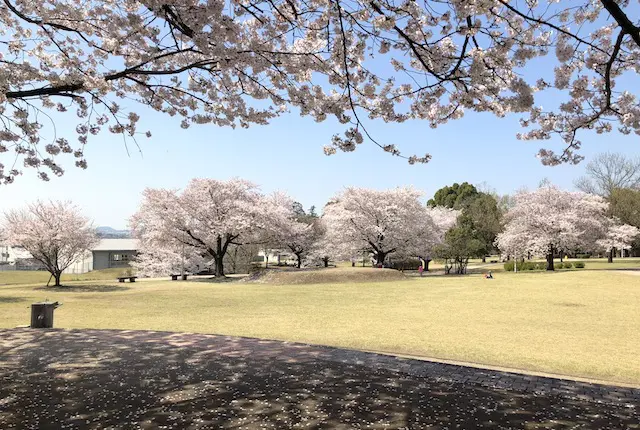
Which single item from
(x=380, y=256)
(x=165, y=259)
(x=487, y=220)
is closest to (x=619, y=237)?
(x=487, y=220)

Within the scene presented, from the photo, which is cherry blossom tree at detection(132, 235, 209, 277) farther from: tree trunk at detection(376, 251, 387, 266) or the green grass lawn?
the green grass lawn

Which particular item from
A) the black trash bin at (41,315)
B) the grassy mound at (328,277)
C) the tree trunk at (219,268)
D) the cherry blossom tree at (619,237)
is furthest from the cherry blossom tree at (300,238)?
the black trash bin at (41,315)

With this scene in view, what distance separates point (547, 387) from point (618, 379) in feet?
6.31

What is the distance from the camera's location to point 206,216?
33438 mm

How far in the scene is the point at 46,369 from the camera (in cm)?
616

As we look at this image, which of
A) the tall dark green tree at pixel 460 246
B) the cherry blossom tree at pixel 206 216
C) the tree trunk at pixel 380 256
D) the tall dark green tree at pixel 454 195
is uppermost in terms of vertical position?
the tall dark green tree at pixel 454 195

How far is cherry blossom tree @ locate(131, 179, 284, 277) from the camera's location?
107 ft

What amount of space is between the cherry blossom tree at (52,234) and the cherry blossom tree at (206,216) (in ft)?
21.6

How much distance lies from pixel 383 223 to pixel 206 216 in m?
14.8

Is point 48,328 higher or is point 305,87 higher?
point 305,87

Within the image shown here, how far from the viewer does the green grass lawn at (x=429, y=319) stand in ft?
27.1

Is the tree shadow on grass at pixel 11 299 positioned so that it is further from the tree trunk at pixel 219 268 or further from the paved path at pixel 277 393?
the tree trunk at pixel 219 268

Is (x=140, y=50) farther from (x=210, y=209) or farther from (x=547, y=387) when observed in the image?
(x=210, y=209)

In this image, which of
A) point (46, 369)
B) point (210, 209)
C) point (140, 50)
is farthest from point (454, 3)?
point (210, 209)
